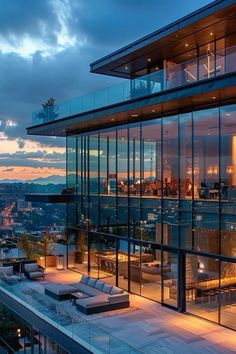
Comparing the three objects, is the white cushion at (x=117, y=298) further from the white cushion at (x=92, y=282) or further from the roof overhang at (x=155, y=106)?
the roof overhang at (x=155, y=106)

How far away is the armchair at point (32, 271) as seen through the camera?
18.9m

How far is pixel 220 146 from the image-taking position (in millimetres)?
13609

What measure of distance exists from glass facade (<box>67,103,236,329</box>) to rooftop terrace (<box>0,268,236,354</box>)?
0.88 meters

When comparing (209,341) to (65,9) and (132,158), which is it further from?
(65,9)

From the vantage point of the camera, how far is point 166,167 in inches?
626

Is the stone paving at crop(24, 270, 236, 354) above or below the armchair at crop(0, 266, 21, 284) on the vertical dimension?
below

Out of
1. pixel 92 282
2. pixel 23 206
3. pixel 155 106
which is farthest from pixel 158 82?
pixel 23 206

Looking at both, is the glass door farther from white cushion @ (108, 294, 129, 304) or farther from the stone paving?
white cushion @ (108, 294, 129, 304)

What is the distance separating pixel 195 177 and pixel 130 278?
582cm

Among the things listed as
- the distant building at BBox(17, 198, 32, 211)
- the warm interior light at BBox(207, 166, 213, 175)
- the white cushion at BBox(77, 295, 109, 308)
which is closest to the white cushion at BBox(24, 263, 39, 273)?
the white cushion at BBox(77, 295, 109, 308)

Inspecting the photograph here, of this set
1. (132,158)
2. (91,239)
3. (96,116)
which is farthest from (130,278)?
(96,116)

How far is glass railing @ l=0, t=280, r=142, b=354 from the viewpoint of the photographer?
34.8 feet

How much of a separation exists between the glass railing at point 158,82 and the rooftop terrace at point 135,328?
7893 millimetres

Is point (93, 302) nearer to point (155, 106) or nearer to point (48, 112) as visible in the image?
point (155, 106)
